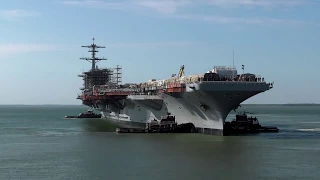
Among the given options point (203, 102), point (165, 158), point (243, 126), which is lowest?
point (165, 158)

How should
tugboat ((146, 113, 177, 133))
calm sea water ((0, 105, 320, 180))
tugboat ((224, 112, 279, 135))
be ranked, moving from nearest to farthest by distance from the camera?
calm sea water ((0, 105, 320, 180)) < tugboat ((146, 113, 177, 133)) < tugboat ((224, 112, 279, 135))

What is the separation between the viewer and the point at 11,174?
68.6 ft

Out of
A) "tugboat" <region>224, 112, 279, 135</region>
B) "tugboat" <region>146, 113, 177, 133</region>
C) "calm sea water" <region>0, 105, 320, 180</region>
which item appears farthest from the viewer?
"tugboat" <region>224, 112, 279, 135</region>

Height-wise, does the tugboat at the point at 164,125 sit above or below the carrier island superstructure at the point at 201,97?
below

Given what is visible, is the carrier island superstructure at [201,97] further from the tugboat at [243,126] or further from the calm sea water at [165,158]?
the tugboat at [243,126]

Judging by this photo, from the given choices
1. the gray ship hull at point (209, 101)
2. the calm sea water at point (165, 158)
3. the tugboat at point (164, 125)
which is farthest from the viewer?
the tugboat at point (164, 125)

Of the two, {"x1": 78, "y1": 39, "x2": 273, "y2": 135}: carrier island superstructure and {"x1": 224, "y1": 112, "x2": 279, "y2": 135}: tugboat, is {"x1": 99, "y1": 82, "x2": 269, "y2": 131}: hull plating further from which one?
{"x1": 224, "y1": 112, "x2": 279, "y2": 135}: tugboat

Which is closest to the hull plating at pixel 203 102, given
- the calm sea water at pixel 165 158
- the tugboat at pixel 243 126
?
the calm sea water at pixel 165 158

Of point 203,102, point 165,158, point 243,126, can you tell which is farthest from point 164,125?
point 165,158

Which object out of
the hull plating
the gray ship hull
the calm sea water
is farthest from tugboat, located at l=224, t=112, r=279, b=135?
the calm sea water

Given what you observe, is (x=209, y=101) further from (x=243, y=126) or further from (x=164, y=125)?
(x=243, y=126)

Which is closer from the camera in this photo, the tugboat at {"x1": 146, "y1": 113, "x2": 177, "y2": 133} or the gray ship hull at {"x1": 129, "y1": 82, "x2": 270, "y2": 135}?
the gray ship hull at {"x1": 129, "y1": 82, "x2": 270, "y2": 135}

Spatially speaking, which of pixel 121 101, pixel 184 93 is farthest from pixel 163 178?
pixel 121 101

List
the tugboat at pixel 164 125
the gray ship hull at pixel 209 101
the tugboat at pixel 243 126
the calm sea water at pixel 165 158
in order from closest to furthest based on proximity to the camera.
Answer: the calm sea water at pixel 165 158 < the gray ship hull at pixel 209 101 < the tugboat at pixel 164 125 < the tugboat at pixel 243 126
